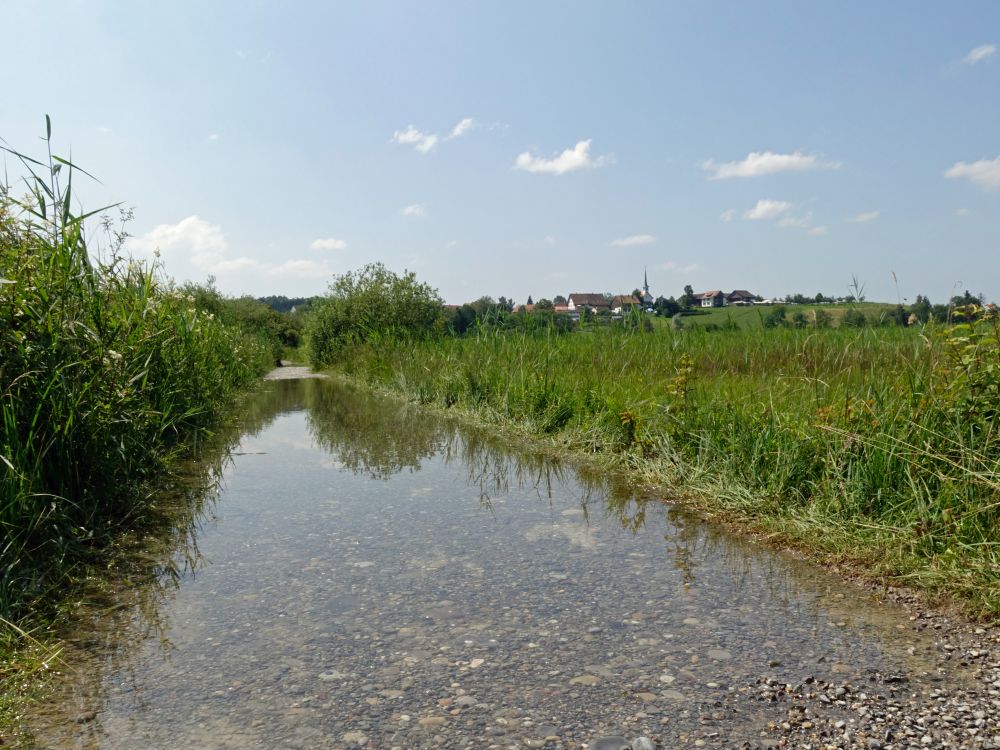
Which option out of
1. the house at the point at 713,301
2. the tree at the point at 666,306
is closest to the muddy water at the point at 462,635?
the tree at the point at 666,306

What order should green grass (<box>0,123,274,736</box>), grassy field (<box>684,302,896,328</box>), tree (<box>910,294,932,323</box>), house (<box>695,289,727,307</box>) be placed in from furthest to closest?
house (<box>695,289,727,307</box>) < grassy field (<box>684,302,896,328</box>) < tree (<box>910,294,932,323</box>) < green grass (<box>0,123,274,736</box>)

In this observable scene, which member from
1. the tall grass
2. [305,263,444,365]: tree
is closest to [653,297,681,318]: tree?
the tall grass

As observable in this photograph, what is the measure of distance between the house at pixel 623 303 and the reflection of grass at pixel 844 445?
996mm

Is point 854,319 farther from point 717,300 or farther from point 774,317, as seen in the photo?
point 717,300

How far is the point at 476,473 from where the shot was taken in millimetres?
7488

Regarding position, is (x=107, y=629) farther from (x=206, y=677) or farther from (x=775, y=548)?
(x=775, y=548)

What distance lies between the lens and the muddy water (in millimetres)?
2711

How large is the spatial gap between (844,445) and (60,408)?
512 centimetres

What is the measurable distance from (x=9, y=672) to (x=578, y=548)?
3208 mm

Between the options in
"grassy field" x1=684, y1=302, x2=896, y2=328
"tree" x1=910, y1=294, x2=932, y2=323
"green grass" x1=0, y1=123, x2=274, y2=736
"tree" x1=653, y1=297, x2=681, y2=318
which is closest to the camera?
"green grass" x1=0, y1=123, x2=274, y2=736

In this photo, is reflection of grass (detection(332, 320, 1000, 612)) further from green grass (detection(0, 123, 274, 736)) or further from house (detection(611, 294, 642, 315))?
green grass (detection(0, 123, 274, 736))

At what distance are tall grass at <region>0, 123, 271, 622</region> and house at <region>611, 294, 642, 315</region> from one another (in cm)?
622

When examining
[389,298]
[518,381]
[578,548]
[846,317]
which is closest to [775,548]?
[578,548]

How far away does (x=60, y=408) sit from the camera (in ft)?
14.5
